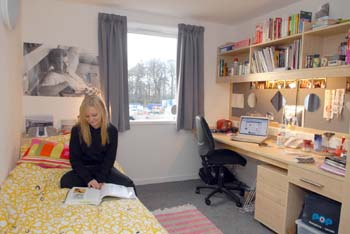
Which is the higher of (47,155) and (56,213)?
(47,155)

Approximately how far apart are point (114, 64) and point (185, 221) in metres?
1.91

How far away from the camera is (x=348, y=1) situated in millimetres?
2287

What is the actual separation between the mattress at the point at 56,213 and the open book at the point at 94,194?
0.04 meters

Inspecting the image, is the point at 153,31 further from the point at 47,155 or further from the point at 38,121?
the point at 47,155

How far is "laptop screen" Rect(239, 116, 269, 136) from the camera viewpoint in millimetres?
2984

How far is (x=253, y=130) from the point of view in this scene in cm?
306

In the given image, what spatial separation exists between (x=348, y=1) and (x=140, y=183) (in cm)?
297

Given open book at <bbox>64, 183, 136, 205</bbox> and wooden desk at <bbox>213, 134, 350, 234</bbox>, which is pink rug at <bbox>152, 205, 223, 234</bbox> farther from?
open book at <bbox>64, 183, 136, 205</bbox>

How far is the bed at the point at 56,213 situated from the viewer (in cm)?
142

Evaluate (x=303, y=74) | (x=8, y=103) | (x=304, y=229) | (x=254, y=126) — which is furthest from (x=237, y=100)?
(x=8, y=103)

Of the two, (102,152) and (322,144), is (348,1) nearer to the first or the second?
(322,144)

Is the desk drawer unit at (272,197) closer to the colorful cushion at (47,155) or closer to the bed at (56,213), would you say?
the bed at (56,213)

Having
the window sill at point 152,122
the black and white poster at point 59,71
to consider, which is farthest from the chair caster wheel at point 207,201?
the black and white poster at point 59,71

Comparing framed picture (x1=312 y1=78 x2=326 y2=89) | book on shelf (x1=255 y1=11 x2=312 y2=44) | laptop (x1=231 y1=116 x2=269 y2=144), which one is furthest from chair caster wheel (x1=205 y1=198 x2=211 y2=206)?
book on shelf (x1=255 y1=11 x2=312 y2=44)
